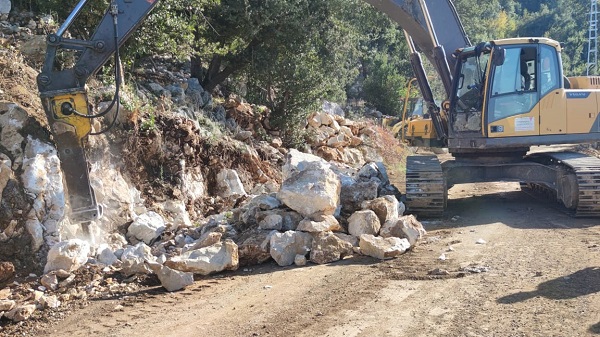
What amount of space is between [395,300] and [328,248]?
1.50 metres

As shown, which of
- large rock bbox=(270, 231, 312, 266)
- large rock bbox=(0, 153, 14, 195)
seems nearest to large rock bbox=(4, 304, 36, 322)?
large rock bbox=(0, 153, 14, 195)

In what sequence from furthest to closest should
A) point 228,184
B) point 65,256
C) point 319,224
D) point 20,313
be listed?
point 228,184
point 319,224
point 65,256
point 20,313

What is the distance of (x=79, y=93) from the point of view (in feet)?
22.3

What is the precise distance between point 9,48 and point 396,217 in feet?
18.7

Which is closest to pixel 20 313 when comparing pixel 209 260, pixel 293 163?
pixel 209 260

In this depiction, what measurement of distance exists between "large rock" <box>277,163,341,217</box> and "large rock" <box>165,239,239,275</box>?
3.51 feet

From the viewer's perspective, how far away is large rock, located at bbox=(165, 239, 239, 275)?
6035 mm

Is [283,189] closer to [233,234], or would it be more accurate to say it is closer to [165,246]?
[233,234]

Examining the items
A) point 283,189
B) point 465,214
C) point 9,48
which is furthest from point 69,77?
point 465,214

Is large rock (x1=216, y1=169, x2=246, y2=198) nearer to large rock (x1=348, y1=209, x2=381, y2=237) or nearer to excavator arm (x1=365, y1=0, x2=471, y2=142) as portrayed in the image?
large rock (x1=348, y1=209, x2=381, y2=237)

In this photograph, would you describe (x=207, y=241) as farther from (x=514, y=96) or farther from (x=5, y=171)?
(x=514, y=96)

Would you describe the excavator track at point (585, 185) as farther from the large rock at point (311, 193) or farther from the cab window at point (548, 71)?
the large rock at point (311, 193)

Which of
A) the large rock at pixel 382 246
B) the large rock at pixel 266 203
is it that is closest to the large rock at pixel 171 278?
the large rock at pixel 266 203

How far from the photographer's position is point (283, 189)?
23.5ft
